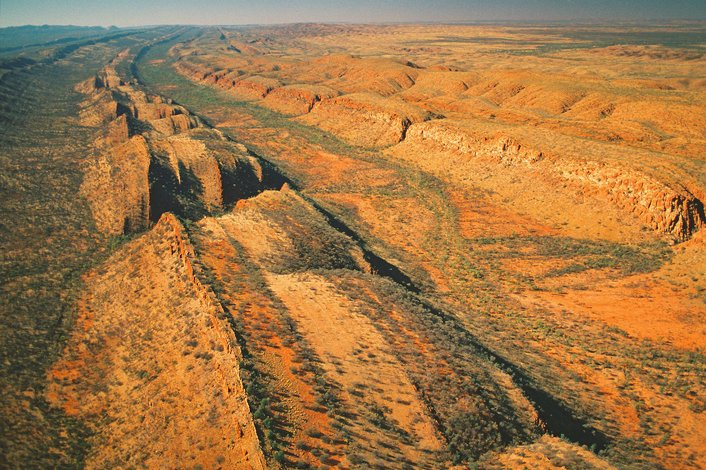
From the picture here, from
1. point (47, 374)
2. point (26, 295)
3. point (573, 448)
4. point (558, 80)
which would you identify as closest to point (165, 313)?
point (47, 374)

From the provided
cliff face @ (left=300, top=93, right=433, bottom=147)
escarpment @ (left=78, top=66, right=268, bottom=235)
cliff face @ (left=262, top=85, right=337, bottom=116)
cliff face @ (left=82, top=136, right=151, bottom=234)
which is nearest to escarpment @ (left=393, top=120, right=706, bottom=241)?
cliff face @ (left=300, top=93, right=433, bottom=147)

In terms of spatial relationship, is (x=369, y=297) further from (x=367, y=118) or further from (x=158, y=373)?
(x=367, y=118)

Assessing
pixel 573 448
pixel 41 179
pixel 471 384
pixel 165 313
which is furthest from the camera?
pixel 41 179

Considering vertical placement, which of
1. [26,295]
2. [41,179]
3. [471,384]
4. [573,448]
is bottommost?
[573,448]

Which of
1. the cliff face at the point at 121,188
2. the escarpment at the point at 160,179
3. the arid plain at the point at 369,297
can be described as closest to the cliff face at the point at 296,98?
the arid plain at the point at 369,297

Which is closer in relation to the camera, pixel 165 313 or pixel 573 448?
pixel 573 448

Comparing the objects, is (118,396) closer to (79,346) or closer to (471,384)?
(79,346)

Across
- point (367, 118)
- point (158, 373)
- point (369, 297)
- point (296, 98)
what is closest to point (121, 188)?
point (158, 373)
